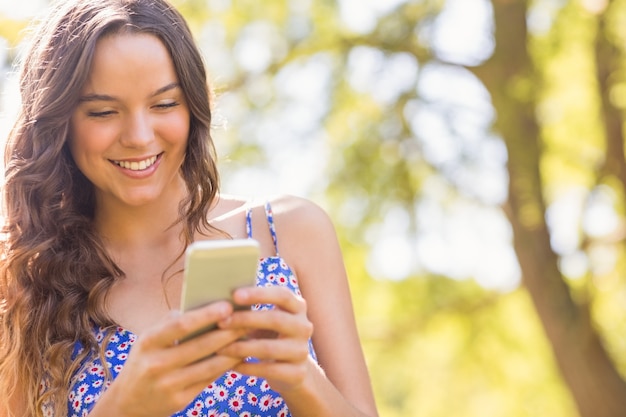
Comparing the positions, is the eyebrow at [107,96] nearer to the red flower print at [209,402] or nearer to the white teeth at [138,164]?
the white teeth at [138,164]

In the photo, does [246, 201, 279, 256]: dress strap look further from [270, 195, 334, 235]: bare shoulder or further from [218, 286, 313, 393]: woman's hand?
[218, 286, 313, 393]: woman's hand

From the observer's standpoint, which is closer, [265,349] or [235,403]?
[265,349]

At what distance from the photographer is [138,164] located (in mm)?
2809

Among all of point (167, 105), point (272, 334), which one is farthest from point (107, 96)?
point (272, 334)

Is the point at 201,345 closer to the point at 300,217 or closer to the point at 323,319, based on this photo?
the point at 323,319

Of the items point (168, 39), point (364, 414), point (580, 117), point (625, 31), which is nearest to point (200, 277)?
point (364, 414)

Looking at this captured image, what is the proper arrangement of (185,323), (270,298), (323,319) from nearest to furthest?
1. (185,323)
2. (270,298)
3. (323,319)

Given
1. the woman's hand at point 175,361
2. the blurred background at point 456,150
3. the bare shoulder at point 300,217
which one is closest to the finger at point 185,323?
the woman's hand at point 175,361

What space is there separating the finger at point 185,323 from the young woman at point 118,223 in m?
0.62

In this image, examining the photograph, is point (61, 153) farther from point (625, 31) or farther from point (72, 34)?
point (625, 31)

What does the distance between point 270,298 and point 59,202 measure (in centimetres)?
128

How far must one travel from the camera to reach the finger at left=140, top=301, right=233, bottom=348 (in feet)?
6.38

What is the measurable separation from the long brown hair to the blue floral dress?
1.4 inches

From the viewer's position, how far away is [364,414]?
8.78 ft
